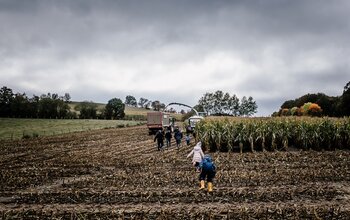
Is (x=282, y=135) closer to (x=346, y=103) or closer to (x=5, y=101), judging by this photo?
(x=346, y=103)

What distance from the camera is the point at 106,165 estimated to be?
856 inches

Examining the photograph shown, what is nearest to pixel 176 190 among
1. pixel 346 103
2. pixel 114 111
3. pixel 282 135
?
pixel 282 135

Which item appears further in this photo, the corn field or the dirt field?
the corn field

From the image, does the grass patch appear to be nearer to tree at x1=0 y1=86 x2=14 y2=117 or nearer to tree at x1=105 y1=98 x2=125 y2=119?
tree at x1=0 y1=86 x2=14 y2=117

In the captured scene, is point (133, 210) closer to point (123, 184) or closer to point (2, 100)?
point (123, 184)

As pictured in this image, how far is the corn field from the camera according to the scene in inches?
1070

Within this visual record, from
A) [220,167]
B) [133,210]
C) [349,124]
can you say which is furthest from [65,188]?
[349,124]

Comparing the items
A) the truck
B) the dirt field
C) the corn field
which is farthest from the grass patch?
the dirt field

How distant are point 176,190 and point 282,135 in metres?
16.4

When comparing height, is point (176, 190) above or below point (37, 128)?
below

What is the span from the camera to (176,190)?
1323cm

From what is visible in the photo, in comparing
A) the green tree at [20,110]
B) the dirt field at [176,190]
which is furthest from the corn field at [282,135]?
the green tree at [20,110]

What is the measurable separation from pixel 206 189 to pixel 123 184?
12.4 feet

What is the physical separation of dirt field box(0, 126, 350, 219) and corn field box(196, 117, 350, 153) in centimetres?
499
